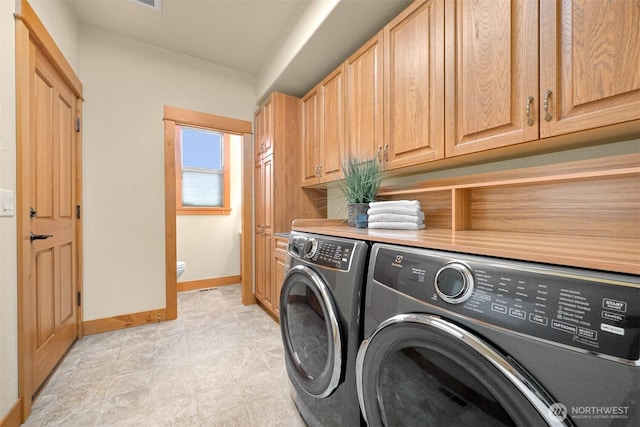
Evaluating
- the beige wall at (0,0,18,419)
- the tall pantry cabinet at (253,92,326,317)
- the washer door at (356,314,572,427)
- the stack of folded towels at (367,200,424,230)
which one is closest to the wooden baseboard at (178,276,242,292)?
the tall pantry cabinet at (253,92,326,317)

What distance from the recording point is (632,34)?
0.75 metres

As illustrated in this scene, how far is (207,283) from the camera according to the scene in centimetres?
351

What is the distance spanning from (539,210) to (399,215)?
1.94ft

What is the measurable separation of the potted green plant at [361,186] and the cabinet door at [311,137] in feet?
1.94

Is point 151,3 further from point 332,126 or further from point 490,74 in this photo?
point 490,74

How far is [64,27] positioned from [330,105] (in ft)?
6.48

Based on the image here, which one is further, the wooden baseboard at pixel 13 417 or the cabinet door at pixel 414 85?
the cabinet door at pixel 414 85

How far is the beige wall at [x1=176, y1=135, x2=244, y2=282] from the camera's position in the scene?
3438 mm

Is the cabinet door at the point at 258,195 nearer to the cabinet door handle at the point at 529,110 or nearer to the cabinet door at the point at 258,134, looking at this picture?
the cabinet door at the point at 258,134

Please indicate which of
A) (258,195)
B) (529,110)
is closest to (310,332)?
(529,110)

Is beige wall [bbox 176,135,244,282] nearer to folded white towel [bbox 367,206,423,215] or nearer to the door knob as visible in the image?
the door knob

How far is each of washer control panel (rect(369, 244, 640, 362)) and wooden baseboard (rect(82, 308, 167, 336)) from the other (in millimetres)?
2537

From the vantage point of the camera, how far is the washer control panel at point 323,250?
0.92 m

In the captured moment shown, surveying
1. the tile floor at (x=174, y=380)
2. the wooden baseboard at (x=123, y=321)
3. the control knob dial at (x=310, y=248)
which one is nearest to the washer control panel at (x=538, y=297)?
the control knob dial at (x=310, y=248)
